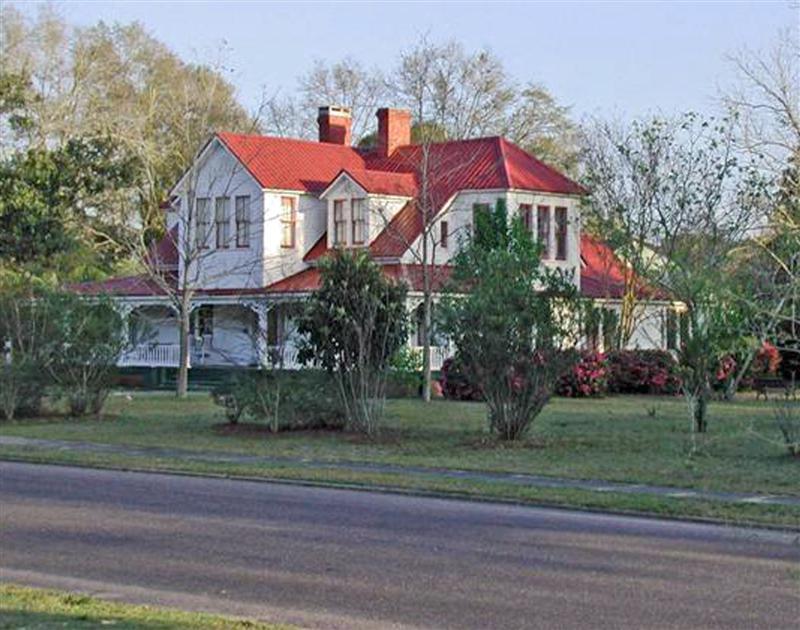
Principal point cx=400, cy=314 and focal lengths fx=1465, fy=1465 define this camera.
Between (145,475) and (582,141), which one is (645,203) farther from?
(145,475)

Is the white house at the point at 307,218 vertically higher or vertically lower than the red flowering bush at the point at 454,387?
higher

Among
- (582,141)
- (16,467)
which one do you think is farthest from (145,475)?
(582,141)

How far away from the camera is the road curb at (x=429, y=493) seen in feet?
52.2

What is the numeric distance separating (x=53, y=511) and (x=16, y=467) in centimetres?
635

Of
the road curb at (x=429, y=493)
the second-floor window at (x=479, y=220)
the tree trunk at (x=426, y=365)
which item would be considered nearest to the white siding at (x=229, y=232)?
the second-floor window at (x=479, y=220)

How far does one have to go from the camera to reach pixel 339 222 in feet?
154

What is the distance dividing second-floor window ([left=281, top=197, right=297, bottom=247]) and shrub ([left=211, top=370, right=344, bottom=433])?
19.2 m

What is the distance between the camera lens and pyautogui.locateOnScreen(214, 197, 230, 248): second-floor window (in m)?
47.6

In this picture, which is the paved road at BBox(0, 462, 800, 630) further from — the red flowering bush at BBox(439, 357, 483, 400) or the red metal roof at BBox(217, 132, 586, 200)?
the red metal roof at BBox(217, 132, 586, 200)

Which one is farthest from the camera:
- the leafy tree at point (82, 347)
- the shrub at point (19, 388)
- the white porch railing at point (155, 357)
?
the white porch railing at point (155, 357)

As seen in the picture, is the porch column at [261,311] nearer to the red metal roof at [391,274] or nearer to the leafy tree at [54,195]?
the red metal roof at [391,274]

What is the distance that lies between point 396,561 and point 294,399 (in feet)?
49.6

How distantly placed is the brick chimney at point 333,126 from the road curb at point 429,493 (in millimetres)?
31525

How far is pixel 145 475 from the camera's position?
838 inches
